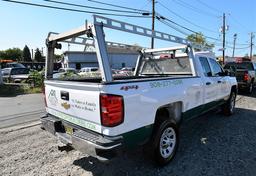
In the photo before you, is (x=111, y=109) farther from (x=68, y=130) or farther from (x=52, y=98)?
(x=52, y=98)

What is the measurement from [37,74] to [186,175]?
14.2m

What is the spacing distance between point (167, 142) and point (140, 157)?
25.2 inches

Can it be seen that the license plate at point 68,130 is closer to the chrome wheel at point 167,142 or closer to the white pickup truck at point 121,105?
the white pickup truck at point 121,105

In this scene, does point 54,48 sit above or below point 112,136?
above

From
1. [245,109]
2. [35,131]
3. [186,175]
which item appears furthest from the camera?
[245,109]

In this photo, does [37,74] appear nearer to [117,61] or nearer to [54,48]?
[54,48]

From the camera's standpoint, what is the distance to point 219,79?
19.1 ft

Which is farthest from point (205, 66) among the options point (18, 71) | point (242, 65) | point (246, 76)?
point (18, 71)

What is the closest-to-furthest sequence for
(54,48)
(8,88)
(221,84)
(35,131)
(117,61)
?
(54,48) < (35,131) < (221,84) < (8,88) < (117,61)

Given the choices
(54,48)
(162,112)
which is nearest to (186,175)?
(162,112)

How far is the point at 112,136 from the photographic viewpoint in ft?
9.08

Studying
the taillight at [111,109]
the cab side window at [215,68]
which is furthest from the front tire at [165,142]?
the cab side window at [215,68]

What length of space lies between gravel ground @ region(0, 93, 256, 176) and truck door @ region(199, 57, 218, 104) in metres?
0.90

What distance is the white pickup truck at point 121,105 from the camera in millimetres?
2750
